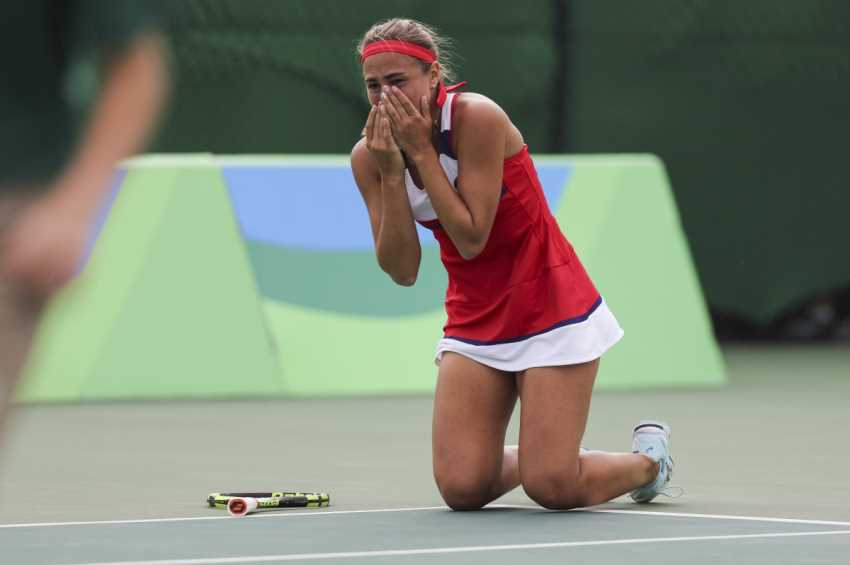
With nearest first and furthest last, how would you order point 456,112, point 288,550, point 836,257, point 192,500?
point 288,550 < point 456,112 < point 192,500 < point 836,257

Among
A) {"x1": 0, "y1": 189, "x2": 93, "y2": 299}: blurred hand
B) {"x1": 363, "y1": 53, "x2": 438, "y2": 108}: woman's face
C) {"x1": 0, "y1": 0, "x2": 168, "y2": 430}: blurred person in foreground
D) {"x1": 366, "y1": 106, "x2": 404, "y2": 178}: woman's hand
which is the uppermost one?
{"x1": 363, "y1": 53, "x2": 438, "y2": 108}: woman's face

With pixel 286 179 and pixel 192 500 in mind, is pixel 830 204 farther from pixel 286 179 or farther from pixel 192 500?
pixel 192 500

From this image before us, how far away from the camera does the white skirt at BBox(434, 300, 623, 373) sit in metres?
5.93

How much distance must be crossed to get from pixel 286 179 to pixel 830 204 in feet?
16.2

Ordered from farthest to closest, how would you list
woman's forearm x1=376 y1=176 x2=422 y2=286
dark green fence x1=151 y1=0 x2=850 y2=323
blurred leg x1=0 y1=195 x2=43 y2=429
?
dark green fence x1=151 y1=0 x2=850 y2=323, woman's forearm x1=376 y1=176 x2=422 y2=286, blurred leg x1=0 y1=195 x2=43 y2=429

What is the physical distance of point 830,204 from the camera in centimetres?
1381

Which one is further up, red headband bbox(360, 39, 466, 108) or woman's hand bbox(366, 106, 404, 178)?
red headband bbox(360, 39, 466, 108)

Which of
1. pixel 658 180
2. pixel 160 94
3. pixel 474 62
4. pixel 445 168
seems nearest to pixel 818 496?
pixel 445 168

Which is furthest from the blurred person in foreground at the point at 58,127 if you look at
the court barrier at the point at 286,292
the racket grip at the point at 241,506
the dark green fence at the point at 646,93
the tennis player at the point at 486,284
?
the dark green fence at the point at 646,93

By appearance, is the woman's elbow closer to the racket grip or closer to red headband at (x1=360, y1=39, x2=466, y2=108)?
red headband at (x1=360, y1=39, x2=466, y2=108)

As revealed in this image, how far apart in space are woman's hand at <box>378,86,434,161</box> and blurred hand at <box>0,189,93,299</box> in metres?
2.92

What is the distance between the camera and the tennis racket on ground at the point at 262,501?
5.94 metres

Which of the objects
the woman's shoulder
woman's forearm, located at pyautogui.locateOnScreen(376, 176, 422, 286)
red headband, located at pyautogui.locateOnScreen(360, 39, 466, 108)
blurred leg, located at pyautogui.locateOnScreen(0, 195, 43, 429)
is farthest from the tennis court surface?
blurred leg, located at pyautogui.locateOnScreen(0, 195, 43, 429)

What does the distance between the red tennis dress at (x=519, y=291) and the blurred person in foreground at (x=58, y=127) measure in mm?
2902
